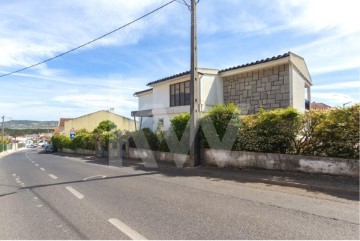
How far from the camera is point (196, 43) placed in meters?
15.1

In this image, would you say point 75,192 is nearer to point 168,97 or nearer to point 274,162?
point 274,162

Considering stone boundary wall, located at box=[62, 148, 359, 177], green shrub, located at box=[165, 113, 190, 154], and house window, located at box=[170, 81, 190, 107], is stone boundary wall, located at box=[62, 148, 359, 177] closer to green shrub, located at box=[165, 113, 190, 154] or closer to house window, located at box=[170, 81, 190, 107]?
green shrub, located at box=[165, 113, 190, 154]

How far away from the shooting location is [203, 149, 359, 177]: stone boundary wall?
9.75 metres

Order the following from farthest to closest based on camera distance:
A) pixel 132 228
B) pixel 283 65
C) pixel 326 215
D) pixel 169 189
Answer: pixel 283 65 → pixel 169 189 → pixel 326 215 → pixel 132 228

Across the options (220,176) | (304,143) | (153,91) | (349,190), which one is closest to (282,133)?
(304,143)

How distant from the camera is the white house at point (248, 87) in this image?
18.2 metres

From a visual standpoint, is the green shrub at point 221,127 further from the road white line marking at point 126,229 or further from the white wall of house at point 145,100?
the white wall of house at point 145,100

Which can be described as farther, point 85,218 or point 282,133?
point 282,133

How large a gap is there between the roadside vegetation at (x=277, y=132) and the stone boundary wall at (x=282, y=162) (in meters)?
0.27

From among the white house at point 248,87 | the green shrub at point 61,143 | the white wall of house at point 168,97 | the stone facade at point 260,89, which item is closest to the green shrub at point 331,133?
the white house at point 248,87

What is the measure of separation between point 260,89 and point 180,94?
7.29m

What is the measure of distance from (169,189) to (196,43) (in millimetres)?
8129

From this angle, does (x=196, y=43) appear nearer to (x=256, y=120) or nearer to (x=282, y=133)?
(x=256, y=120)

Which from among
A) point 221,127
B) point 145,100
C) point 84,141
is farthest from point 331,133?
point 84,141
